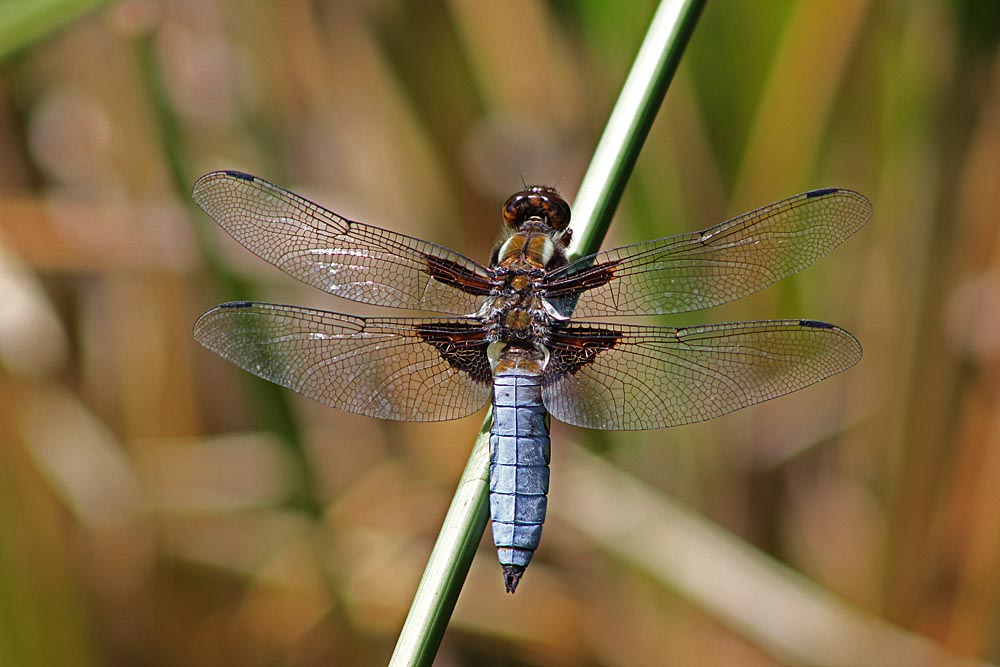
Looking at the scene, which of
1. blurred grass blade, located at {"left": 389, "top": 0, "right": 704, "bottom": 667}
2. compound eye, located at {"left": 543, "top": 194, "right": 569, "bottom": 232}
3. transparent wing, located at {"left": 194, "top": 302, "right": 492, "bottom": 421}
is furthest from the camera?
compound eye, located at {"left": 543, "top": 194, "right": 569, "bottom": 232}

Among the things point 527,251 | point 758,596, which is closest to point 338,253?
point 527,251

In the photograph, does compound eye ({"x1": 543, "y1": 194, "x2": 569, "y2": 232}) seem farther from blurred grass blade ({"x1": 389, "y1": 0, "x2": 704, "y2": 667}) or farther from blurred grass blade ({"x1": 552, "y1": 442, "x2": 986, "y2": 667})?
blurred grass blade ({"x1": 552, "y1": 442, "x2": 986, "y2": 667})

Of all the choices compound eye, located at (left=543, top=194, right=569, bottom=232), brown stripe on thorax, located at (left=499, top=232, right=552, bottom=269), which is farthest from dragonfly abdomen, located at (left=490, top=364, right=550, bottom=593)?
compound eye, located at (left=543, top=194, right=569, bottom=232)

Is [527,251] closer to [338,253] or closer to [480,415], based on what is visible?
[338,253]

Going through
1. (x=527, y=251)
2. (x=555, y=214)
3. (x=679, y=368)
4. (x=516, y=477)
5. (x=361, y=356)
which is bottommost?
(x=516, y=477)

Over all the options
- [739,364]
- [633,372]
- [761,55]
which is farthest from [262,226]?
[761,55]

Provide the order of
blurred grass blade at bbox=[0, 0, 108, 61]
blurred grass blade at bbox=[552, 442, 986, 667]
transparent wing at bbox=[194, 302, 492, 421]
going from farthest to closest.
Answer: blurred grass blade at bbox=[552, 442, 986, 667] < transparent wing at bbox=[194, 302, 492, 421] < blurred grass blade at bbox=[0, 0, 108, 61]
